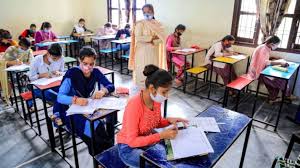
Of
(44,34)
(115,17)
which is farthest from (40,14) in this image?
(115,17)

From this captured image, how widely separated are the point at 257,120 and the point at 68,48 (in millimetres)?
6073

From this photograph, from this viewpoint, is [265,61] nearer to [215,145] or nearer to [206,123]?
[206,123]

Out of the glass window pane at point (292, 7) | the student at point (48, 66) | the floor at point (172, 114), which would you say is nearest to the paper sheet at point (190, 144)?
the floor at point (172, 114)

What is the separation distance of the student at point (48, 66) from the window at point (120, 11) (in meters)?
3.94

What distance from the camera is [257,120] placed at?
3418 mm

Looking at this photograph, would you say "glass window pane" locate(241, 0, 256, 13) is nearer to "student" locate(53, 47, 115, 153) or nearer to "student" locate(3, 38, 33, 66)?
"student" locate(53, 47, 115, 153)

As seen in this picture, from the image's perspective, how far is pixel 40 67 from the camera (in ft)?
9.32

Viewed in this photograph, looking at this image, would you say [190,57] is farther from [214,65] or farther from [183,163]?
[183,163]

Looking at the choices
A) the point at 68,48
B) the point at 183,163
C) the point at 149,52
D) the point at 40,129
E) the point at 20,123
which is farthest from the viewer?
the point at 68,48

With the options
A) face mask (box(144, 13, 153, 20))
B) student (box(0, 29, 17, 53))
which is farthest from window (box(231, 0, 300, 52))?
student (box(0, 29, 17, 53))

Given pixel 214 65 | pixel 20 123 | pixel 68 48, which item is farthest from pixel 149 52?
pixel 68 48

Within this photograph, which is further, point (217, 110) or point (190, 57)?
point (190, 57)

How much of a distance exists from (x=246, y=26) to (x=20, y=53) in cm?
413

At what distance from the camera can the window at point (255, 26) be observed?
396 centimetres
